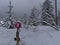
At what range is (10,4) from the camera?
2416 centimetres

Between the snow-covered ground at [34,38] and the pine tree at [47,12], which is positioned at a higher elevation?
the pine tree at [47,12]

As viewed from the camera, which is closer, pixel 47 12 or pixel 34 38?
pixel 34 38

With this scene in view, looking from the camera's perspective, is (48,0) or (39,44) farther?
(48,0)

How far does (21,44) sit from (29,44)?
0.35 metres

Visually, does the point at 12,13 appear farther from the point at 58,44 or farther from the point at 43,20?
the point at 58,44

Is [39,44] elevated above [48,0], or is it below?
below

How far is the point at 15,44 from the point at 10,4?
16.7 metres

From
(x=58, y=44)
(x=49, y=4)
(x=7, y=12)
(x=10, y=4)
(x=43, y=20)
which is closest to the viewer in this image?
(x=58, y=44)

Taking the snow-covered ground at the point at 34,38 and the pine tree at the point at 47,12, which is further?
the pine tree at the point at 47,12

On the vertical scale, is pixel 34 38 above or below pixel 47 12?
below

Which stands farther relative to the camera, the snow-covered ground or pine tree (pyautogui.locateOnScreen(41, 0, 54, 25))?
pine tree (pyautogui.locateOnScreen(41, 0, 54, 25))

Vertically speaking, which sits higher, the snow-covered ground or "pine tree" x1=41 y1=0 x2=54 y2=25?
"pine tree" x1=41 y1=0 x2=54 y2=25

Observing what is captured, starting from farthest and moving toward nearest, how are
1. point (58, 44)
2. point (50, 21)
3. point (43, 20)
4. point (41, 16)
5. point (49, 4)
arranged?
1. point (49, 4)
2. point (41, 16)
3. point (43, 20)
4. point (50, 21)
5. point (58, 44)

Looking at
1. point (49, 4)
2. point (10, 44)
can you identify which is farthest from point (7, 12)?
point (10, 44)
